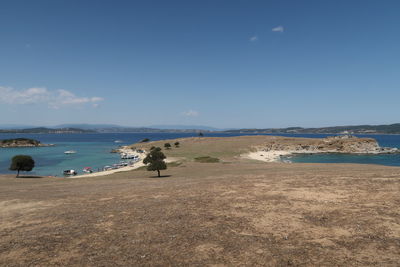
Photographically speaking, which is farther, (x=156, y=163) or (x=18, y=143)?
(x=18, y=143)

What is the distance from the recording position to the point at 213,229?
11672 millimetres

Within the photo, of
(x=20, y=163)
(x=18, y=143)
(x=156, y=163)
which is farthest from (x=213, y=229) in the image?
(x=18, y=143)

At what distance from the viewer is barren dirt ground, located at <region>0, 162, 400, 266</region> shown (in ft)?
29.7

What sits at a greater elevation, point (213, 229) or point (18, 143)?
point (213, 229)

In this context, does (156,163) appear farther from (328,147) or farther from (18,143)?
(18,143)

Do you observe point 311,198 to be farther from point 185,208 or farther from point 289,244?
point 185,208

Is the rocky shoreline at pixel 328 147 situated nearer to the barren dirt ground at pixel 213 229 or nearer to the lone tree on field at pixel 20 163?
the lone tree on field at pixel 20 163

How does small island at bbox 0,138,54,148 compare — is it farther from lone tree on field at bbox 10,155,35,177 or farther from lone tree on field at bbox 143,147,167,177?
lone tree on field at bbox 143,147,167,177

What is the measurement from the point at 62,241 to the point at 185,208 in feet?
23.7

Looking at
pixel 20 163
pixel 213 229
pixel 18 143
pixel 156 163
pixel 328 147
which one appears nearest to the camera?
pixel 213 229

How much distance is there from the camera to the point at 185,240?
1055cm

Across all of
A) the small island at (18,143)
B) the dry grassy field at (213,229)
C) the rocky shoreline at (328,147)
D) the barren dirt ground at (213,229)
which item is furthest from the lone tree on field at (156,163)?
the small island at (18,143)

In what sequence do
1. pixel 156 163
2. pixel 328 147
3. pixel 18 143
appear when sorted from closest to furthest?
1. pixel 156 163
2. pixel 328 147
3. pixel 18 143

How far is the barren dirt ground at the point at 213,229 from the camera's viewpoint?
9.04 meters
